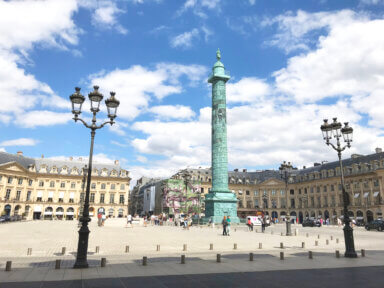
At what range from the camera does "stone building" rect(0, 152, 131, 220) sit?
7150cm

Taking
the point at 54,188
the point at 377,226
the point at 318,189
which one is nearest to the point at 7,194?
the point at 54,188

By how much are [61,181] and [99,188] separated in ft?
32.0

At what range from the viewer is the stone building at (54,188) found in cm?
7150

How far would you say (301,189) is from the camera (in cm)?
8538

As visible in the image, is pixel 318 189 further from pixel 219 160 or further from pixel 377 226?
pixel 219 160

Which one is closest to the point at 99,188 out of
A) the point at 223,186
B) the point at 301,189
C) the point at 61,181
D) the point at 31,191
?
the point at 61,181

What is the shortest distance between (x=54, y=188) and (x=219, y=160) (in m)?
52.4

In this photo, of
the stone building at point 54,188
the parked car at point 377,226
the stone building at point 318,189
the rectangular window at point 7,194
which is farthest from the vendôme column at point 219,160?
the rectangular window at point 7,194

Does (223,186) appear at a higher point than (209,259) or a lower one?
higher

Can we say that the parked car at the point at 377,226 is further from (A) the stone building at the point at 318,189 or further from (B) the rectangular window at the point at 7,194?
(B) the rectangular window at the point at 7,194

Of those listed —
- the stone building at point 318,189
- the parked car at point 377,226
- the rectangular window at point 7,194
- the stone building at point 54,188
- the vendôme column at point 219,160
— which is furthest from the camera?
the stone building at point 54,188

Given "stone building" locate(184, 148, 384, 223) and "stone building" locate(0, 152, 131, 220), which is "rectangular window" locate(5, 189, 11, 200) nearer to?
"stone building" locate(0, 152, 131, 220)

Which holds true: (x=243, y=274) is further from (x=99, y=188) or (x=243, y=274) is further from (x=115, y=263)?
(x=99, y=188)

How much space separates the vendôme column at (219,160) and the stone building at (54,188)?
1683 inches
